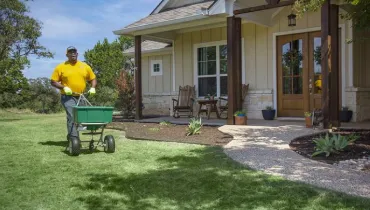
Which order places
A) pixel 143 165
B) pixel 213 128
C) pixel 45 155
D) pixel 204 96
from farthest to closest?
pixel 204 96 < pixel 213 128 < pixel 45 155 < pixel 143 165

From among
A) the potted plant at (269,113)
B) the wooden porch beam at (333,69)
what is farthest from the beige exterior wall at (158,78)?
the wooden porch beam at (333,69)

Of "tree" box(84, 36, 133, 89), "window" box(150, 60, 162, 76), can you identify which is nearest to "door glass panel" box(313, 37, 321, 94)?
"window" box(150, 60, 162, 76)

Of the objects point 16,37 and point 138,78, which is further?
point 16,37

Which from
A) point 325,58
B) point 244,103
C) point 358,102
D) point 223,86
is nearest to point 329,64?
point 325,58

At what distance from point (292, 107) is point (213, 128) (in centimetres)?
261

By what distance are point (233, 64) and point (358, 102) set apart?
3135 mm

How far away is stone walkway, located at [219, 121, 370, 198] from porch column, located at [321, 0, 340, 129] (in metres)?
0.58

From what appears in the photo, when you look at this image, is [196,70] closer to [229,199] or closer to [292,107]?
[292,107]

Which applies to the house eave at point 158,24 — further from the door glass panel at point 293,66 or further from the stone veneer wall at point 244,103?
the stone veneer wall at point 244,103

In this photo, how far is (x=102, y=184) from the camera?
12.5ft

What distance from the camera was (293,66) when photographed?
366 inches

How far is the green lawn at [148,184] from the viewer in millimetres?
3133

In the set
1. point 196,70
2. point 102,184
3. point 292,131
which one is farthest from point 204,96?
point 102,184

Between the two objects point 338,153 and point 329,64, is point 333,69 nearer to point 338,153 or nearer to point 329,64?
point 329,64
